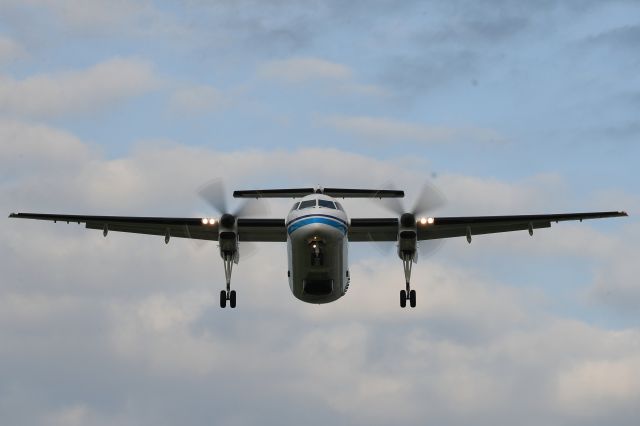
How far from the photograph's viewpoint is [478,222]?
3891cm

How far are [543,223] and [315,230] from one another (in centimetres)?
972

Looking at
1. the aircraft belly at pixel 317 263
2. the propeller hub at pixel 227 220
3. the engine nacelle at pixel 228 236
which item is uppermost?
the propeller hub at pixel 227 220

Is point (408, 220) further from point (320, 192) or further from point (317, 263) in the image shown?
point (317, 263)

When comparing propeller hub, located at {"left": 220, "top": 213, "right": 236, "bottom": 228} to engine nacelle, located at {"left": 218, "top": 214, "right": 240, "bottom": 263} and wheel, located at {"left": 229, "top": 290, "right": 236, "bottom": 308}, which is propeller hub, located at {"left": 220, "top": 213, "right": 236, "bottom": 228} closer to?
engine nacelle, located at {"left": 218, "top": 214, "right": 240, "bottom": 263}

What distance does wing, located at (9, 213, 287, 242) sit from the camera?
38.3 meters

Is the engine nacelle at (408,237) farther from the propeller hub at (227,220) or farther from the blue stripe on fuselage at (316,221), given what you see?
the propeller hub at (227,220)

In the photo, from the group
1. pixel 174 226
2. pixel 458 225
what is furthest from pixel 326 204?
pixel 174 226

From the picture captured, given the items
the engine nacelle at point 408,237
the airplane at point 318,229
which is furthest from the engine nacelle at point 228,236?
the engine nacelle at point 408,237

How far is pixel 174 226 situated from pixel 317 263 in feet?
23.8

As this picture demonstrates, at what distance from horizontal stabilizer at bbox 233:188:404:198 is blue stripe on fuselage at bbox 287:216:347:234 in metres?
3.95

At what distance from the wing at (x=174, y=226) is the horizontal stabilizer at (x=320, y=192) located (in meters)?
0.87

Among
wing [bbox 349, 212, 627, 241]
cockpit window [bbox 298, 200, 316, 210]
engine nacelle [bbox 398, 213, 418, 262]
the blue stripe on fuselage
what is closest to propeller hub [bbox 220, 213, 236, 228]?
cockpit window [bbox 298, 200, 316, 210]

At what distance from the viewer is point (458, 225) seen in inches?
1543

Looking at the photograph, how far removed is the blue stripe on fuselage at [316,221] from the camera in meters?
33.2
